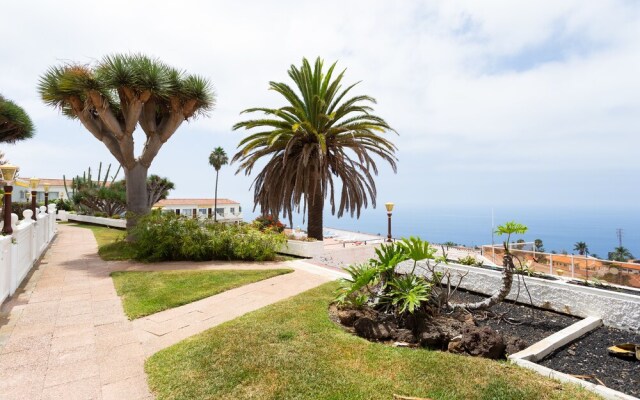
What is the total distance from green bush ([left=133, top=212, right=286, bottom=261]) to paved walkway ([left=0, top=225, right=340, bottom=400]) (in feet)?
5.93

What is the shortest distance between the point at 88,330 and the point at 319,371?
3.60 meters

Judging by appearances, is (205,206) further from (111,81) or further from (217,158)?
(111,81)

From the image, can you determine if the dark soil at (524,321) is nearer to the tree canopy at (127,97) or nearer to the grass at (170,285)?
the grass at (170,285)

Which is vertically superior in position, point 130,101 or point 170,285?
point 130,101

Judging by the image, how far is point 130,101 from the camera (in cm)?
1167

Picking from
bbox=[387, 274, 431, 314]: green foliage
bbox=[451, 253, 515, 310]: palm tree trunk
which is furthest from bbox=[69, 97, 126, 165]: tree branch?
bbox=[451, 253, 515, 310]: palm tree trunk

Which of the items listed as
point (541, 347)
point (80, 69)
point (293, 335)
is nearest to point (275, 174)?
point (80, 69)

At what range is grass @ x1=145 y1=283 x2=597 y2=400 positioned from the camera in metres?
3.27

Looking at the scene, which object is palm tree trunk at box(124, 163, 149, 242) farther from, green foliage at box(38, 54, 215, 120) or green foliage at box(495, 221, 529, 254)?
green foliage at box(495, 221, 529, 254)

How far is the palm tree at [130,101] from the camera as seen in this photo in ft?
35.8

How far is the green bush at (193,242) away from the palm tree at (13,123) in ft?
53.7

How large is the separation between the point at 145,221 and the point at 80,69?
17.6ft

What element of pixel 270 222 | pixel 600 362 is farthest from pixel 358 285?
pixel 270 222

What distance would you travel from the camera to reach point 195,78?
40.3 feet
